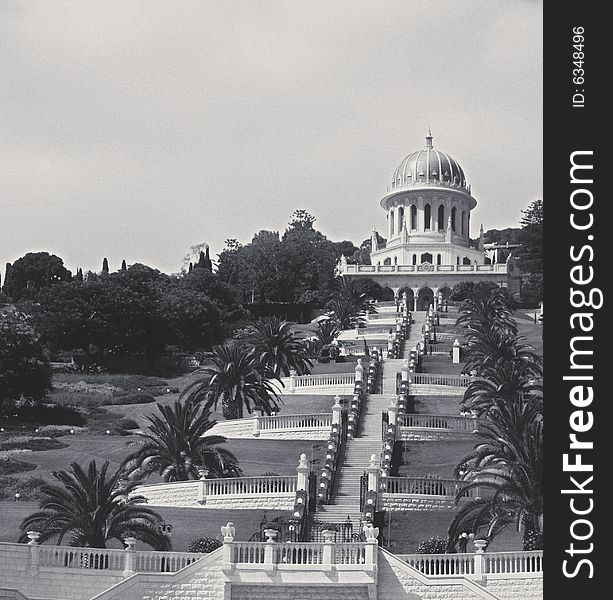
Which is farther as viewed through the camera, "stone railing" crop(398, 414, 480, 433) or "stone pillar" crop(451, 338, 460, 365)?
"stone pillar" crop(451, 338, 460, 365)

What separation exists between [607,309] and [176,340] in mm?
72092

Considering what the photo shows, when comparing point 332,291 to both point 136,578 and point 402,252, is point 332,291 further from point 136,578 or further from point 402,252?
point 136,578

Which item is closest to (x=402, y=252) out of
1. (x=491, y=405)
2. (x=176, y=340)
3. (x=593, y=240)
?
(x=176, y=340)

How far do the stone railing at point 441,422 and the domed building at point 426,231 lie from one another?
6617 cm

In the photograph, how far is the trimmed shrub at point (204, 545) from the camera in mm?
37594

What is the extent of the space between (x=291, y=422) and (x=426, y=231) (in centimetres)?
8032

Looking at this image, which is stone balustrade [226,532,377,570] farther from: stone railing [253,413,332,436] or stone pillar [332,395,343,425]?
stone railing [253,413,332,436]

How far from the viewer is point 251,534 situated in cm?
4003

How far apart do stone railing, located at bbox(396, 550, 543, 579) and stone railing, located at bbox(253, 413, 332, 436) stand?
1863 centimetres

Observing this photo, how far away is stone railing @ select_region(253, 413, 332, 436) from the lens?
53.8 m

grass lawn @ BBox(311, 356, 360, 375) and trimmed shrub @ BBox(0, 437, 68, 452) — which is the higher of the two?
grass lawn @ BBox(311, 356, 360, 375)

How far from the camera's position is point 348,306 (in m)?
94.8

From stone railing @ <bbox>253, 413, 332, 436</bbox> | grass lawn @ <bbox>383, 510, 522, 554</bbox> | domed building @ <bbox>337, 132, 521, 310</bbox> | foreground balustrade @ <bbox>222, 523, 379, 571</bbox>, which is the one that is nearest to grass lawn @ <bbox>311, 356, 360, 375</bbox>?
stone railing @ <bbox>253, 413, 332, 436</bbox>

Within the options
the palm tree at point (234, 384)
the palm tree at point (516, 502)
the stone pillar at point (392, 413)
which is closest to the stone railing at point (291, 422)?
the palm tree at point (234, 384)
